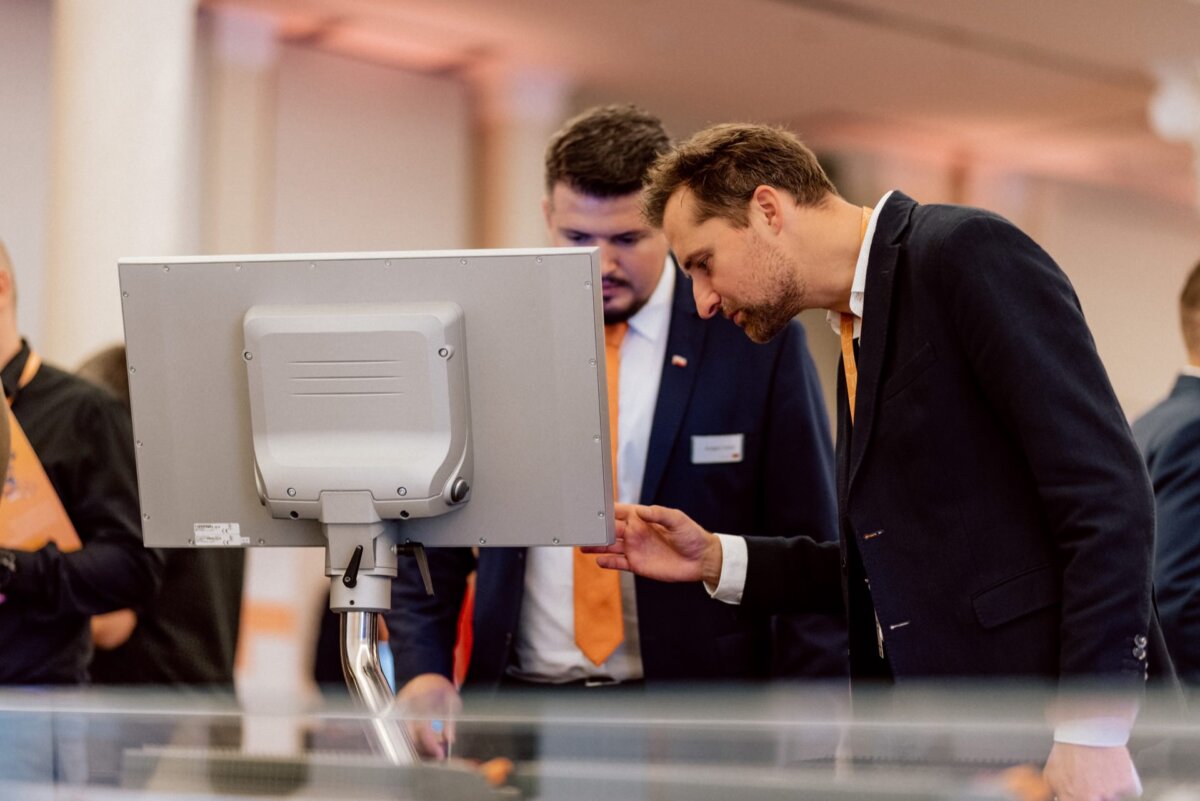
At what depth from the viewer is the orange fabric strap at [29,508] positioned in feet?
7.33

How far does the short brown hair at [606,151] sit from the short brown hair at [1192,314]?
1449 mm

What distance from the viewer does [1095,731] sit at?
987mm

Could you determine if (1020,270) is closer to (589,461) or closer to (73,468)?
(589,461)

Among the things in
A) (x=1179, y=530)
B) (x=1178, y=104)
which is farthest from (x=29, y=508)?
(x=1178, y=104)

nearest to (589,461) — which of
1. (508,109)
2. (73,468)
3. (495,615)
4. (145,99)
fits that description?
(495,615)

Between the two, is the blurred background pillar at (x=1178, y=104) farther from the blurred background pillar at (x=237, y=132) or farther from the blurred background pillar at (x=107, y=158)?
the blurred background pillar at (x=107, y=158)

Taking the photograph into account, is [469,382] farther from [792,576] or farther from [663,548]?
[792,576]

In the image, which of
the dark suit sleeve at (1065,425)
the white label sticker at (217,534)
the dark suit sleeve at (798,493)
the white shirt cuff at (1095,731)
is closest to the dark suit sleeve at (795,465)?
the dark suit sleeve at (798,493)

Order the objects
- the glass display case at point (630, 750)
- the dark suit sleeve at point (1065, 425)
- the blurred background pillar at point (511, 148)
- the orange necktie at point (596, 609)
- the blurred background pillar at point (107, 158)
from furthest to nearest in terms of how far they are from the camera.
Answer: the blurred background pillar at point (511, 148)
the blurred background pillar at point (107, 158)
the orange necktie at point (596, 609)
the dark suit sleeve at point (1065, 425)
the glass display case at point (630, 750)

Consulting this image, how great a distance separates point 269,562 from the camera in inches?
259

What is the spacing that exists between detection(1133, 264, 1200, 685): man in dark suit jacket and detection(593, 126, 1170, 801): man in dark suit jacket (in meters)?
1.30

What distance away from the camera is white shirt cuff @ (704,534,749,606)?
1.91 meters

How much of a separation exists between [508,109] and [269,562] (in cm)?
267

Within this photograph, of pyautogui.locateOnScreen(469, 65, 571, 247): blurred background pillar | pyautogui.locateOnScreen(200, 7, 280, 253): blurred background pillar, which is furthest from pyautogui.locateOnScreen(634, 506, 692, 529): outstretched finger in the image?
pyautogui.locateOnScreen(469, 65, 571, 247): blurred background pillar
